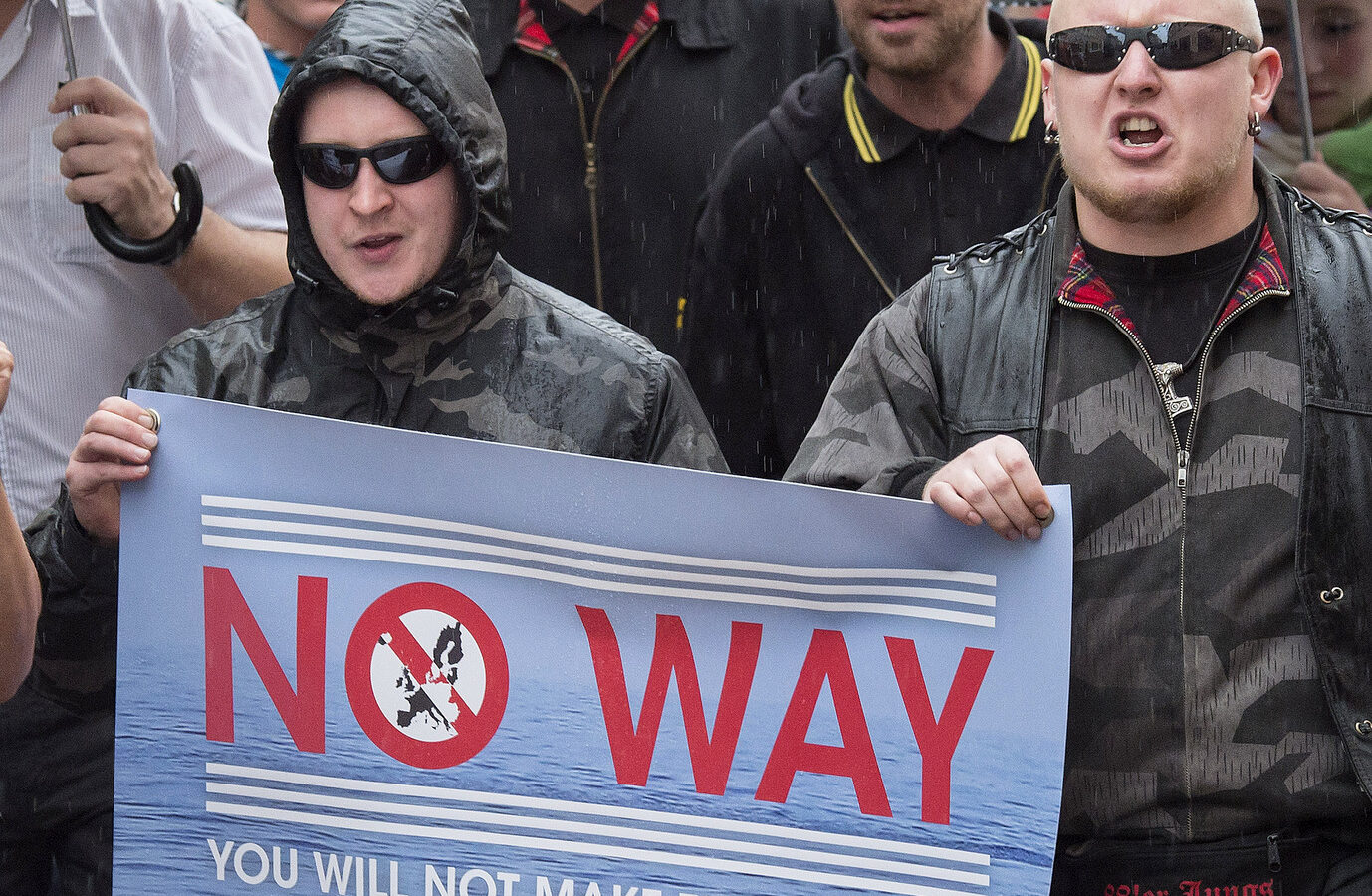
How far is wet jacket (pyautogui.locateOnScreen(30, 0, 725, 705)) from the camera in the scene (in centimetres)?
331

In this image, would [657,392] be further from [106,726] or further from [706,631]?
[106,726]

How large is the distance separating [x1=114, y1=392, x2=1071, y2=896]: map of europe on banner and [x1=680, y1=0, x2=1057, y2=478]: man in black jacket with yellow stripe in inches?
58.3

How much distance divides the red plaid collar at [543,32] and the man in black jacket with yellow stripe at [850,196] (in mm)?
457

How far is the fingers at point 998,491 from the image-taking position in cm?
293

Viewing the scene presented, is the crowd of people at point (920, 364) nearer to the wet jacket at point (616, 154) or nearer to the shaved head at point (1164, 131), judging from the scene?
the shaved head at point (1164, 131)

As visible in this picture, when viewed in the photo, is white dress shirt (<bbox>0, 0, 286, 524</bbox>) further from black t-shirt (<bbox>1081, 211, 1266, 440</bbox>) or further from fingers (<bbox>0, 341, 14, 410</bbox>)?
black t-shirt (<bbox>1081, 211, 1266, 440</bbox>)

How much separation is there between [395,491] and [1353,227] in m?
1.76

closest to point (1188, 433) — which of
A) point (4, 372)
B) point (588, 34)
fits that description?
point (4, 372)

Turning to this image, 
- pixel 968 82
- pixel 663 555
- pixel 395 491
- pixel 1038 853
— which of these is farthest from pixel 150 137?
pixel 1038 853

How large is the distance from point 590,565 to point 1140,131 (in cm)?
121

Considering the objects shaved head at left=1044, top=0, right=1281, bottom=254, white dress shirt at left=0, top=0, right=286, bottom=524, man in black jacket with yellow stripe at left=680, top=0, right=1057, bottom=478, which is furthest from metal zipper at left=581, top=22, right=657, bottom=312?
shaved head at left=1044, top=0, right=1281, bottom=254

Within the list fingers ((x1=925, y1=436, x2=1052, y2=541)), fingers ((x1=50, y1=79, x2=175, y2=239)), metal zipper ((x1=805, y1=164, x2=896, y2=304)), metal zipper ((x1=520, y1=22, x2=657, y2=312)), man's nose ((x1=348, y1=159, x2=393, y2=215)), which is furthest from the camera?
metal zipper ((x1=520, y1=22, x2=657, y2=312))

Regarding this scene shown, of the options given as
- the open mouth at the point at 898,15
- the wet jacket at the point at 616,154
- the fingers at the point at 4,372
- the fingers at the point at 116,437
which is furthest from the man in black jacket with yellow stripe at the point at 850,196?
the fingers at the point at 4,372

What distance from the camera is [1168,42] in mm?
3072
